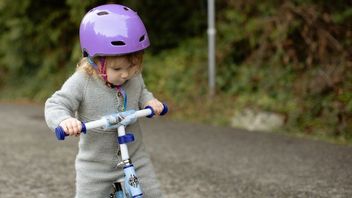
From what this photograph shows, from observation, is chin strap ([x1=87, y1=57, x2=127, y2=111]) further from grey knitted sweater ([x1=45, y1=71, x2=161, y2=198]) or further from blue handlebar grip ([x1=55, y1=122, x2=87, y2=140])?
blue handlebar grip ([x1=55, y1=122, x2=87, y2=140])

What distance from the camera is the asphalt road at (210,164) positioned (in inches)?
194

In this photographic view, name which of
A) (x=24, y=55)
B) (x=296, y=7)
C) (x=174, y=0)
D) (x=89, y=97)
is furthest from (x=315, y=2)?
(x=24, y=55)

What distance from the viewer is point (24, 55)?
1419 cm

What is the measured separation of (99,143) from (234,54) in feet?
23.8

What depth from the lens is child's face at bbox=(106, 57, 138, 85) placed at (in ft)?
9.42

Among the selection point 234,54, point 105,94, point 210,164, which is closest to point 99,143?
point 105,94

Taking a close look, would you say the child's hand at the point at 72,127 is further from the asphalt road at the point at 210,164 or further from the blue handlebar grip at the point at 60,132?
the asphalt road at the point at 210,164

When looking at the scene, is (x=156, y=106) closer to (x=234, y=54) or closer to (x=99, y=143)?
(x=99, y=143)

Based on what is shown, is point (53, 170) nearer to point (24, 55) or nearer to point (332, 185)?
point (332, 185)

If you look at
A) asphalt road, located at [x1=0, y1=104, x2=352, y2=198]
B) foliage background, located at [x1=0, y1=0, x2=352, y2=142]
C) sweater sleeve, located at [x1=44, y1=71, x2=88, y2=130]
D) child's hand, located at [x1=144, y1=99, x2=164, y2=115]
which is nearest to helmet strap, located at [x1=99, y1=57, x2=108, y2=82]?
sweater sleeve, located at [x1=44, y1=71, x2=88, y2=130]

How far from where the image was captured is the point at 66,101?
294 centimetres

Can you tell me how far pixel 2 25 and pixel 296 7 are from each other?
8045 mm

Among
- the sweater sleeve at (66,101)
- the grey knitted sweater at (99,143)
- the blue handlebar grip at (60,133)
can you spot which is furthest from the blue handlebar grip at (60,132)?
the grey knitted sweater at (99,143)

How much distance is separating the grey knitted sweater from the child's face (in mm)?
136
